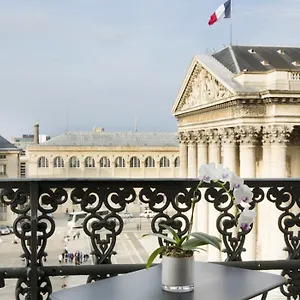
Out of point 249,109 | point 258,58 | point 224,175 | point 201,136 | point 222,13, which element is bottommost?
point 224,175

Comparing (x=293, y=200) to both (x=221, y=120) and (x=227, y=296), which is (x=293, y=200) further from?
(x=221, y=120)

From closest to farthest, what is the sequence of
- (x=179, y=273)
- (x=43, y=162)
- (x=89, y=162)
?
(x=179, y=273)
(x=43, y=162)
(x=89, y=162)

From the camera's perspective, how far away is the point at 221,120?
25.7 m

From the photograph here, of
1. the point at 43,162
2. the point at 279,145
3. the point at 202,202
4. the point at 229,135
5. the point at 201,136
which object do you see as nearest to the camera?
the point at 279,145

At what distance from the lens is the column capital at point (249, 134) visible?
75.9 ft

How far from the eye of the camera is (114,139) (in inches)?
2689

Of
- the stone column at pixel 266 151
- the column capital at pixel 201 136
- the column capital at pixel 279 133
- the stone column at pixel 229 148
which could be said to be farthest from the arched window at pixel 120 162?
the column capital at pixel 279 133

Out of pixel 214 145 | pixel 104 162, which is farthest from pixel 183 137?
pixel 104 162

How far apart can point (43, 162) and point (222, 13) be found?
40951mm

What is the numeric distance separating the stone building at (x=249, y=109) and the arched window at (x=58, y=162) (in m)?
37.6

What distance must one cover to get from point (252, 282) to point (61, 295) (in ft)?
3.11

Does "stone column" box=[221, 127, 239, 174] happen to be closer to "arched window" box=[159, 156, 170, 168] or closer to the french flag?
the french flag

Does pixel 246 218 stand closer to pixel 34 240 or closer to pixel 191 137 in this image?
pixel 34 240

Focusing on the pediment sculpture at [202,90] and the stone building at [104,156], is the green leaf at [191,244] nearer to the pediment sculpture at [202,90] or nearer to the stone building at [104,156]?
the pediment sculpture at [202,90]
